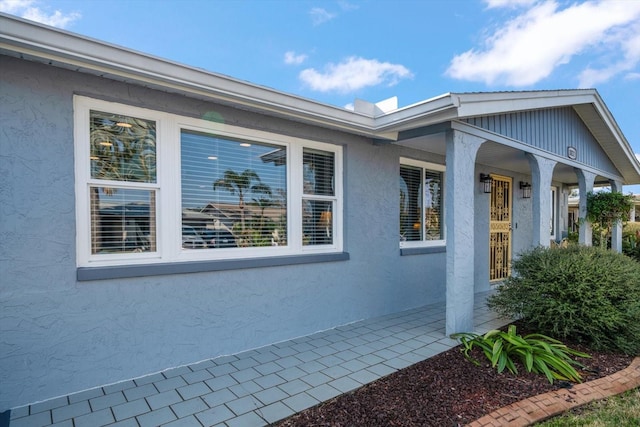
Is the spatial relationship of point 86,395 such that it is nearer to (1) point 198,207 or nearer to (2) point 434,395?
(1) point 198,207

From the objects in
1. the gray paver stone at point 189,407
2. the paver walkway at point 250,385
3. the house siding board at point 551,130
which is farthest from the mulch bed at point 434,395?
the house siding board at point 551,130

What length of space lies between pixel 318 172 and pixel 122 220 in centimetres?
261

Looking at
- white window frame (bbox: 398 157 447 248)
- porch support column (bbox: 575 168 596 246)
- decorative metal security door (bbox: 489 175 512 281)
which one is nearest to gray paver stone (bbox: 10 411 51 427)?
white window frame (bbox: 398 157 447 248)

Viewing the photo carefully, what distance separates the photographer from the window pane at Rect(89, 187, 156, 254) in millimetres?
3287

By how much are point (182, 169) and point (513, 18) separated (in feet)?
38.2

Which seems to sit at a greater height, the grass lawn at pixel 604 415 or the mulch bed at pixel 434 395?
the mulch bed at pixel 434 395

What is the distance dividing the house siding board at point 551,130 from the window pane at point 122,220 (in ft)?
13.8

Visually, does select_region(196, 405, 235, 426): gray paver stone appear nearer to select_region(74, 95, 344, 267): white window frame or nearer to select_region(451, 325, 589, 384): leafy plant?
select_region(74, 95, 344, 267): white window frame

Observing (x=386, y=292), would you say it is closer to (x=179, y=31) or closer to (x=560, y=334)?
(x=560, y=334)

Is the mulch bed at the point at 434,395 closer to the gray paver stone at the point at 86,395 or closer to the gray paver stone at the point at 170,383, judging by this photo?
the gray paver stone at the point at 170,383

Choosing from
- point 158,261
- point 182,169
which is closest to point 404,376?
point 158,261

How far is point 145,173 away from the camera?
11.6 ft

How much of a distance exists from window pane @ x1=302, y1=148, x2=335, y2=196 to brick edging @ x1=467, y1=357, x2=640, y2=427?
3295 mm

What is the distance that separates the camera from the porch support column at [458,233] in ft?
14.8
